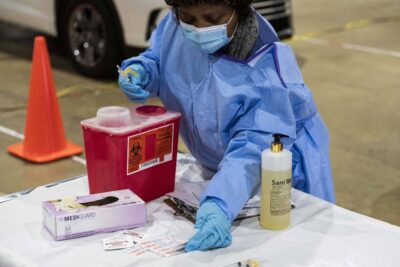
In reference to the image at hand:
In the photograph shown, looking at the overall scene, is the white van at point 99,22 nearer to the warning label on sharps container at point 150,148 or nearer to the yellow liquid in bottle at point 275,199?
the warning label on sharps container at point 150,148

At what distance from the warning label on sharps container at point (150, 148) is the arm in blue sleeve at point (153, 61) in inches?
9.4

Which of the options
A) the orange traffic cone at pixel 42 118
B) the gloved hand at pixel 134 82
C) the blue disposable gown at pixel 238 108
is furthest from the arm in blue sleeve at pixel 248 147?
the orange traffic cone at pixel 42 118

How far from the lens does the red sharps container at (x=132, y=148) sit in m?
2.32

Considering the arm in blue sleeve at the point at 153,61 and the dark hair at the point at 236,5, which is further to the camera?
the arm in blue sleeve at the point at 153,61

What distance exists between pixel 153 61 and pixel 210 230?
0.76m

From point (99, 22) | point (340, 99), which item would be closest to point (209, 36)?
point (340, 99)

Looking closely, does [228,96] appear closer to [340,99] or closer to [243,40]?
[243,40]

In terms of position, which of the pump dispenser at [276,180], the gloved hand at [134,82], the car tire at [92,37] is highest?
the gloved hand at [134,82]

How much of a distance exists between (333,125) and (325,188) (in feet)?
9.61

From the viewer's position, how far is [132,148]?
7.66 feet

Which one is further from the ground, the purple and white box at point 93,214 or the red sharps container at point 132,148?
the red sharps container at point 132,148

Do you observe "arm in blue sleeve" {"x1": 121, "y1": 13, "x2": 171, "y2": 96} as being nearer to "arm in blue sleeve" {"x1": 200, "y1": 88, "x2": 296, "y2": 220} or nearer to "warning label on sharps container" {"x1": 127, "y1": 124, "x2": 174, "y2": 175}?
"warning label on sharps container" {"x1": 127, "y1": 124, "x2": 174, "y2": 175}

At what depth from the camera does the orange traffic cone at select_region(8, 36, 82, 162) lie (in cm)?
465

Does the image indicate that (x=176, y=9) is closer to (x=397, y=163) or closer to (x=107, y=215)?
A: (x=107, y=215)
